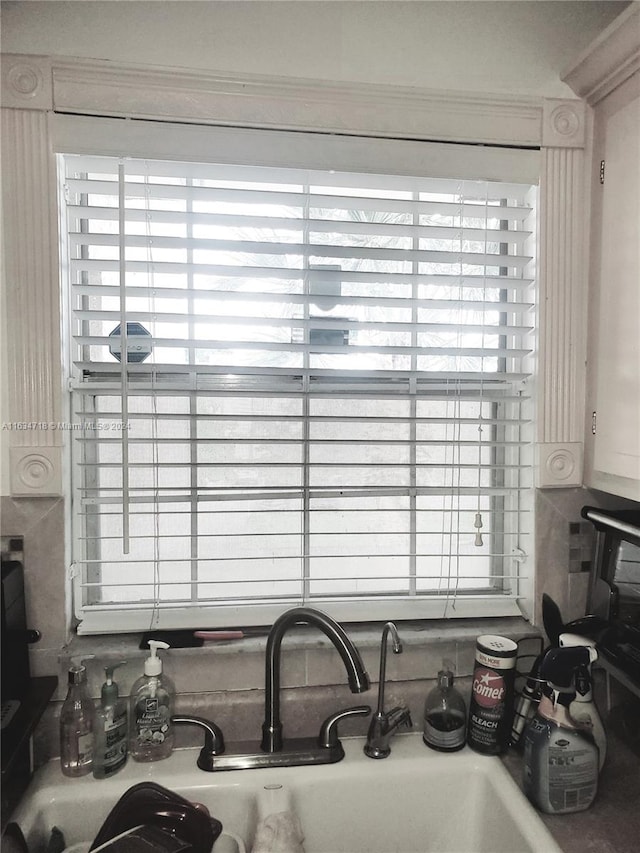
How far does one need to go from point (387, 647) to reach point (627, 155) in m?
1.22

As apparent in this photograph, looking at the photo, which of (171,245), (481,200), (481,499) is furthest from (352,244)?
(481,499)

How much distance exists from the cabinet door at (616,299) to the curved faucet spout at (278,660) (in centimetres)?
68

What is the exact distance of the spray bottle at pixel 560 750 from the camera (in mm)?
1057

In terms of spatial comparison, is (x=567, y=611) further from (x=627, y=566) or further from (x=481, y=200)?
(x=481, y=200)

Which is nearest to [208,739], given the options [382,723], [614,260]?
[382,723]

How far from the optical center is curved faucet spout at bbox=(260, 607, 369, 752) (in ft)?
3.59

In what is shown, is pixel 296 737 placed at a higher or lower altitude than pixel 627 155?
lower

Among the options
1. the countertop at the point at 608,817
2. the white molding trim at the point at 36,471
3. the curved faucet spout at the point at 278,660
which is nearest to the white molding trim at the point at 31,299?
the white molding trim at the point at 36,471

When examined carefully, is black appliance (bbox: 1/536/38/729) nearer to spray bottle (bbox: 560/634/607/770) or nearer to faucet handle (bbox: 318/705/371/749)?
faucet handle (bbox: 318/705/371/749)

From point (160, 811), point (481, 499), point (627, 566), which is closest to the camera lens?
point (160, 811)

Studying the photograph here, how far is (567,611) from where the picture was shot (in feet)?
4.65

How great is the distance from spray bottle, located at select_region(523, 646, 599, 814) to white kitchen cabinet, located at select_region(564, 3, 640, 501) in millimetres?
392

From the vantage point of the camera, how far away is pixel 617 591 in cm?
130
